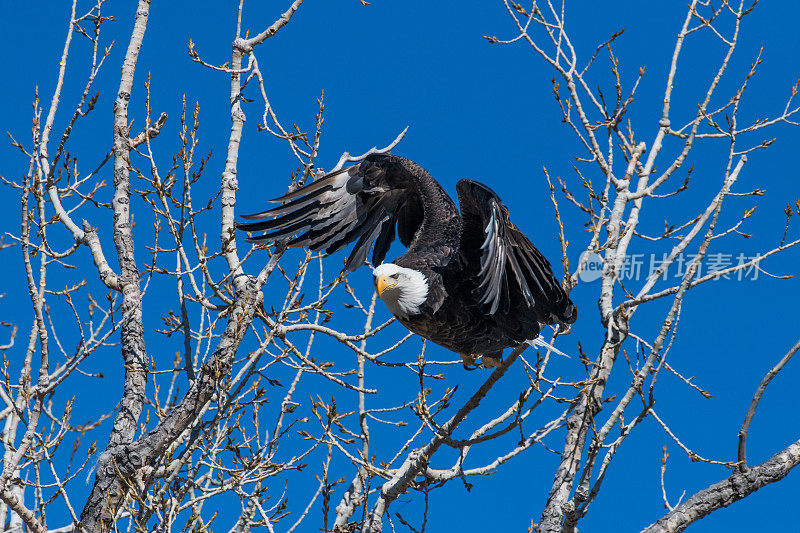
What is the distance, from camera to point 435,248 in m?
4.18

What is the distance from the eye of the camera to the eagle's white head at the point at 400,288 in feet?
12.4

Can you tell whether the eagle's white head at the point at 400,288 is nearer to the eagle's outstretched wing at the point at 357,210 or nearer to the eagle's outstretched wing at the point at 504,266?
the eagle's outstretched wing at the point at 504,266

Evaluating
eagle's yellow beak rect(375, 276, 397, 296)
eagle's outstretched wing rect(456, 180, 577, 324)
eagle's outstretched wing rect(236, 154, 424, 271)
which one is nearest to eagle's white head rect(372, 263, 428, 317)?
eagle's yellow beak rect(375, 276, 397, 296)

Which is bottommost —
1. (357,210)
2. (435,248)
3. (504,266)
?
(504,266)

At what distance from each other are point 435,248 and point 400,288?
47cm

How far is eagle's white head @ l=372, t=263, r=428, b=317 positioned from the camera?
3768 millimetres

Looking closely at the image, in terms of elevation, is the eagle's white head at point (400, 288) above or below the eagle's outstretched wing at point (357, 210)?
below

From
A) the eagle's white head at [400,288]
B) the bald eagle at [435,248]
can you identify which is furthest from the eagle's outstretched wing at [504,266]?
the eagle's white head at [400,288]

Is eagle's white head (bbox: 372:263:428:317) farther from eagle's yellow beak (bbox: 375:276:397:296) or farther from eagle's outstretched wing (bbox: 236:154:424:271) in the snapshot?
eagle's outstretched wing (bbox: 236:154:424:271)

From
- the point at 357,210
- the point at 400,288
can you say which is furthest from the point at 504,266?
the point at 357,210

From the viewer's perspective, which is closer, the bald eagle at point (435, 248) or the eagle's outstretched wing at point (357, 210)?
the bald eagle at point (435, 248)

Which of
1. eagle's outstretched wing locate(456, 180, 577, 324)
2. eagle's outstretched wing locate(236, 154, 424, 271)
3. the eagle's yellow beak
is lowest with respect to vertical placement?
the eagle's yellow beak

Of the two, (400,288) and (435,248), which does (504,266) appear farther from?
(435,248)

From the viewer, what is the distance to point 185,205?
3.59 metres
